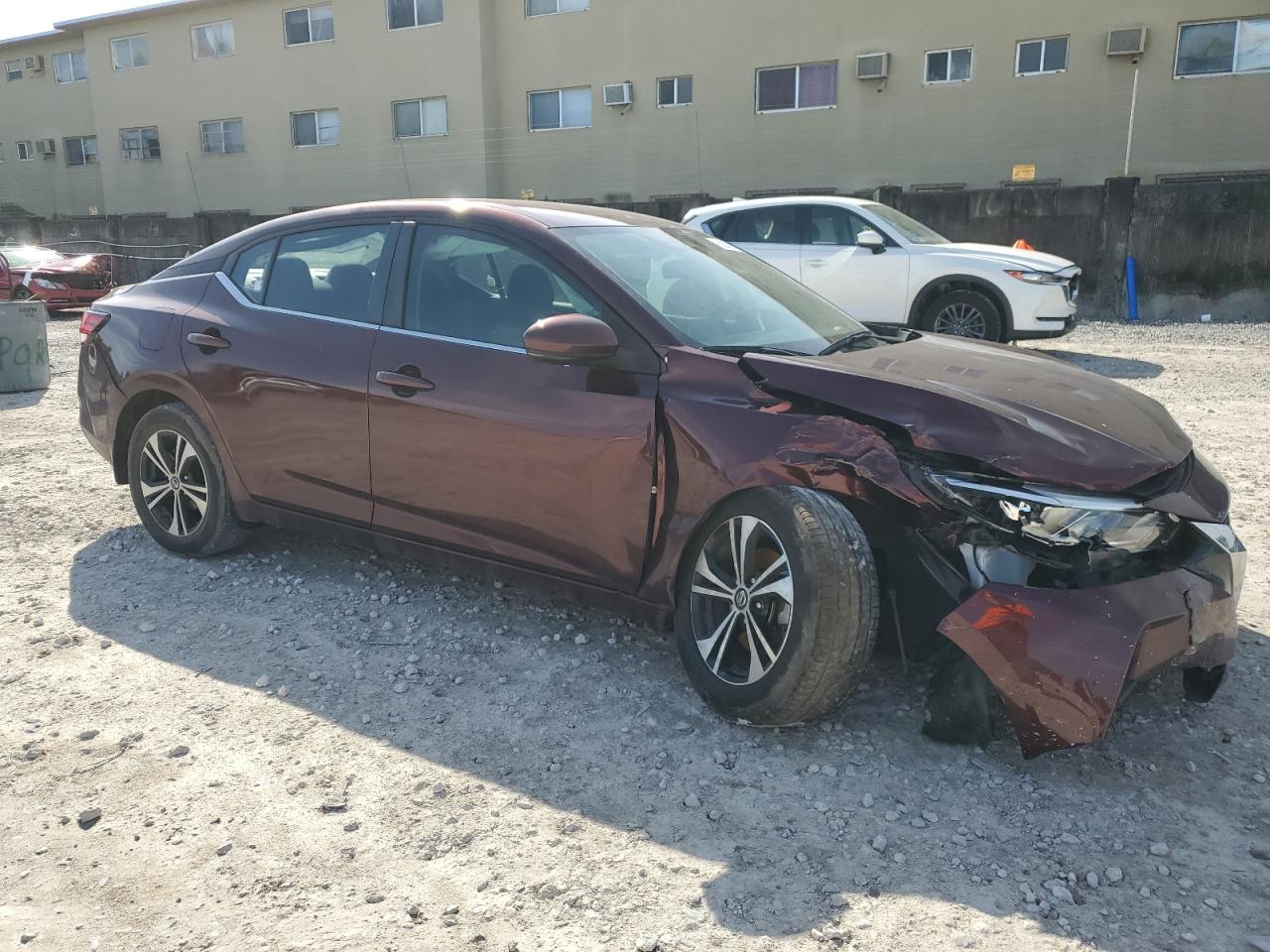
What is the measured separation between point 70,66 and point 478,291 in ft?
115

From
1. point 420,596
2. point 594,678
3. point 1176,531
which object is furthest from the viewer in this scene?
point 420,596

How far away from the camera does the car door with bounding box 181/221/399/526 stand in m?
4.04

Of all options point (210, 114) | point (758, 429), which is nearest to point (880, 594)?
point (758, 429)

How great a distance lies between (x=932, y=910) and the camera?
7.93ft

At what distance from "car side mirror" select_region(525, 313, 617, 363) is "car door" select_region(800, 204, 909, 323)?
783 cm

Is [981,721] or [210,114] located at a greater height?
[210,114]

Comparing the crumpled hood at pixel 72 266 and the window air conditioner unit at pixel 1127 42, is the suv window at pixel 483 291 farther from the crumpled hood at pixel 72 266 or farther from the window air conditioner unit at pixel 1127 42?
the window air conditioner unit at pixel 1127 42

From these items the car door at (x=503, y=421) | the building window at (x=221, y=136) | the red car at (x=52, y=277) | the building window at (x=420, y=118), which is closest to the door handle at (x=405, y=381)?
the car door at (x=503, y=421)

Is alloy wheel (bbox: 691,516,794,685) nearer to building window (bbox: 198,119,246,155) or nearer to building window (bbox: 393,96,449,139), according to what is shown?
building window (bbox: 393,96,449,139)

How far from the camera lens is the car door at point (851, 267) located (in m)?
10.6

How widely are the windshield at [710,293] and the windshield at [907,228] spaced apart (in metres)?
A: 6.94

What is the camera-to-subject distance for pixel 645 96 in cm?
2178

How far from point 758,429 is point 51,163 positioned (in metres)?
36.7

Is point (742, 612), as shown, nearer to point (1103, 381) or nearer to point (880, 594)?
point (880, 594)
